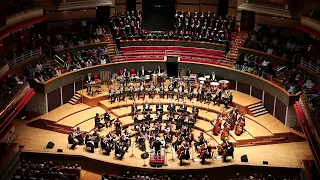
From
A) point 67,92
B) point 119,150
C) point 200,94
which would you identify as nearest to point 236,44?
Result: point 200,94

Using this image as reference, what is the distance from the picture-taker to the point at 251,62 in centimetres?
3033

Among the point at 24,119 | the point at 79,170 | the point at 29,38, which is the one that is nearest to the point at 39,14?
the point at 29,38

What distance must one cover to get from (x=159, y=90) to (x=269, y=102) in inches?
255

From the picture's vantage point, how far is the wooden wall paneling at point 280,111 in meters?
A: 27.4

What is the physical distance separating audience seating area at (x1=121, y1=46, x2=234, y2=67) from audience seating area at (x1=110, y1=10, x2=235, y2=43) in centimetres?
70

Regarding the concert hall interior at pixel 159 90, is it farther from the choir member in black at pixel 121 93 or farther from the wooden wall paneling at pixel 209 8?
the wooden wall paneling at pixel 209 8

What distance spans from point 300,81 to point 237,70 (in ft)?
15.7

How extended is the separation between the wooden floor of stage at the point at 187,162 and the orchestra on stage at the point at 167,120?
0.40 metres

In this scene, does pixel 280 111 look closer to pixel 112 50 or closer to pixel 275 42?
pixel 275 42

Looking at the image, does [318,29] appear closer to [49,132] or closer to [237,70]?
[237,70]

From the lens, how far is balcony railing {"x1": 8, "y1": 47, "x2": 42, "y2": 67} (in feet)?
89.1

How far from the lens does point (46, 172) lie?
21.6 meters

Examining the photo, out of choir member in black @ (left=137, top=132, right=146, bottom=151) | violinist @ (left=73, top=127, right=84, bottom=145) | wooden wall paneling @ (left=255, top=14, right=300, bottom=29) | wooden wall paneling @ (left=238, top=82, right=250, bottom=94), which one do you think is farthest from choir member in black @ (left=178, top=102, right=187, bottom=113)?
wooden wall paneling @ (left=255, top=14, right=300, bottom=29)

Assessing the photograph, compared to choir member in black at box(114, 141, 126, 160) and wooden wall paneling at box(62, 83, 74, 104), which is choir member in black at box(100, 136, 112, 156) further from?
wooden wall paneling at box(62, 83, 74, 104)
